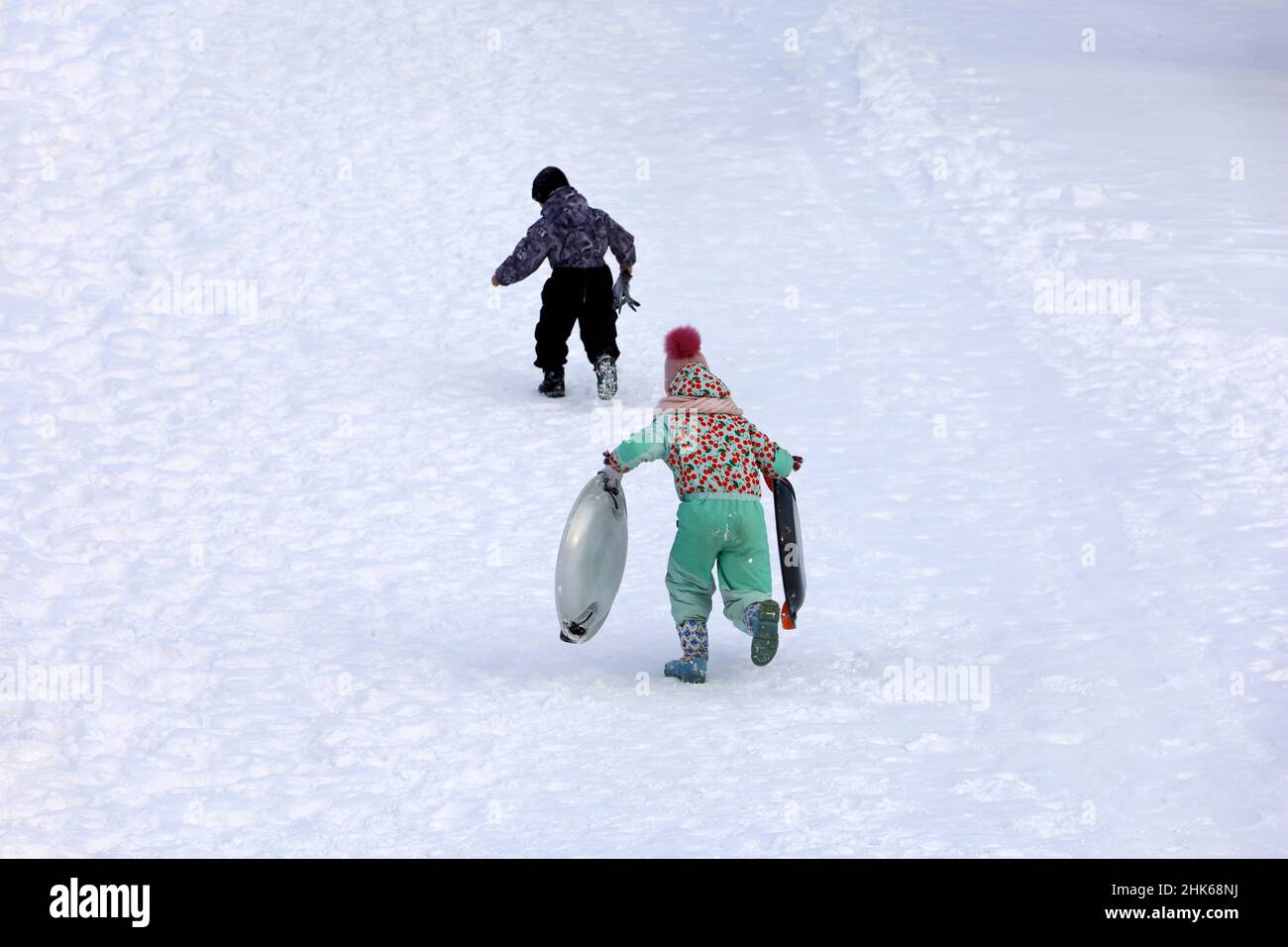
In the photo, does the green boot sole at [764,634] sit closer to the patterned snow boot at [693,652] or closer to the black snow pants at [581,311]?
the patterned snow boot at [693,652]

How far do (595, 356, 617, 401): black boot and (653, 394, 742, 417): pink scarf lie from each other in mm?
3580

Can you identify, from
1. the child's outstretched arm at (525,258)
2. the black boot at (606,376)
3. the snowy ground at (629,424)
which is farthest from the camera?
the black boot at (606,376)

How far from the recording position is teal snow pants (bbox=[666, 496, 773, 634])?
23.9 ft

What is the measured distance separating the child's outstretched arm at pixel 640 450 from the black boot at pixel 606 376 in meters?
3.72

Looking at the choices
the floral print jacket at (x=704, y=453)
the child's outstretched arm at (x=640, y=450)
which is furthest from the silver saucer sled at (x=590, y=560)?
the floral print jacket at (x=704, y=453)

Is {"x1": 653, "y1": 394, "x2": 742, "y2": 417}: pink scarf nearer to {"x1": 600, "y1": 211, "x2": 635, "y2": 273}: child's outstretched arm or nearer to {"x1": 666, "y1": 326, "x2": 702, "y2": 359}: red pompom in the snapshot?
{"x1": 666, "y1": 326, "x2": 702, "y2": 359}: red pompom

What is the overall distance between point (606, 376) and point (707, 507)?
3.88 metres

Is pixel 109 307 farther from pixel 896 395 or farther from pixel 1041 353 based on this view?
pixel 1041 353

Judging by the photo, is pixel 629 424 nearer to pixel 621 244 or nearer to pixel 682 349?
pixel 621 244

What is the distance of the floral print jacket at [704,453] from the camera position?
7281 mm

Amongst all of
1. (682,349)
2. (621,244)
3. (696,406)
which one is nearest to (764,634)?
(696,406)

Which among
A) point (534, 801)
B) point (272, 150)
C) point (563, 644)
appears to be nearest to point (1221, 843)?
point (534, 801)

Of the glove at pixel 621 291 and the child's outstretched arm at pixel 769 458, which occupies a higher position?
the glove at pixel 621 291

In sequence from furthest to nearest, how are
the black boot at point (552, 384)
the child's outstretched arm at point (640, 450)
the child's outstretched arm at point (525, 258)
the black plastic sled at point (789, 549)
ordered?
the black boot at point (552, 384) < the child's outstretched arm at point (525, 258) < the black plastic sled at point (789, 549) < the child's outstretched arm at point (640, 450)
